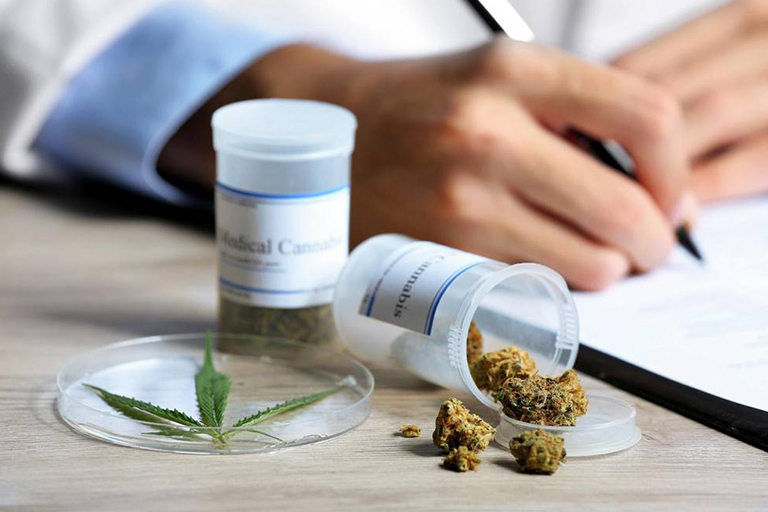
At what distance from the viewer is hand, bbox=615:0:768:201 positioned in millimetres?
931

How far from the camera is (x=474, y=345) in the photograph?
583 millimetres

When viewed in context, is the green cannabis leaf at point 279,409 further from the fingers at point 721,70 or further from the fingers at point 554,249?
the fingers at point 721,70

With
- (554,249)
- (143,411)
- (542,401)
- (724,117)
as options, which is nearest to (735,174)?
(724,117)

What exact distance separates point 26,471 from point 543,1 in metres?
1.11

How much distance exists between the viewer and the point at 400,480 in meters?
0.47

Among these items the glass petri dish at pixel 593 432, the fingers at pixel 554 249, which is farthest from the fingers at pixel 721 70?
the glass petri dish at pixel 593 432

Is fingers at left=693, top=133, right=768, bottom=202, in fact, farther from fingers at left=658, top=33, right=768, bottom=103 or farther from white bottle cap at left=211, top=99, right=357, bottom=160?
white bottle cap at left=211, top=99, right=357, bottom=160

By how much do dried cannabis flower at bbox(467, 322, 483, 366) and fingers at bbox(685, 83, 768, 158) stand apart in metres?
0.43

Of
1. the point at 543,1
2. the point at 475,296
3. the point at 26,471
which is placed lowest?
the point at 26,471

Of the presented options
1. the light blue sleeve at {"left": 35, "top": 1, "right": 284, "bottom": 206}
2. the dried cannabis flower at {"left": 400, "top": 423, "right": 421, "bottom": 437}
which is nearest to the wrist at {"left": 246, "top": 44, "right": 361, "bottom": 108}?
the light blue sleeve at {"left": 35, "top": 1, "right": 284, "bottom": 206}

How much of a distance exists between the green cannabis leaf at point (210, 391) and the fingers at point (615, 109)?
1.05 feet

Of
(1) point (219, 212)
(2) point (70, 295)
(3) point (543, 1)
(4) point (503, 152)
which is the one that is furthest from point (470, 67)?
(3) point (543, 1)

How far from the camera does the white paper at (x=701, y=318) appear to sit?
1.92 ft

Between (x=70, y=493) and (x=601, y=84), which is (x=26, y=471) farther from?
(x=601, y=84)
